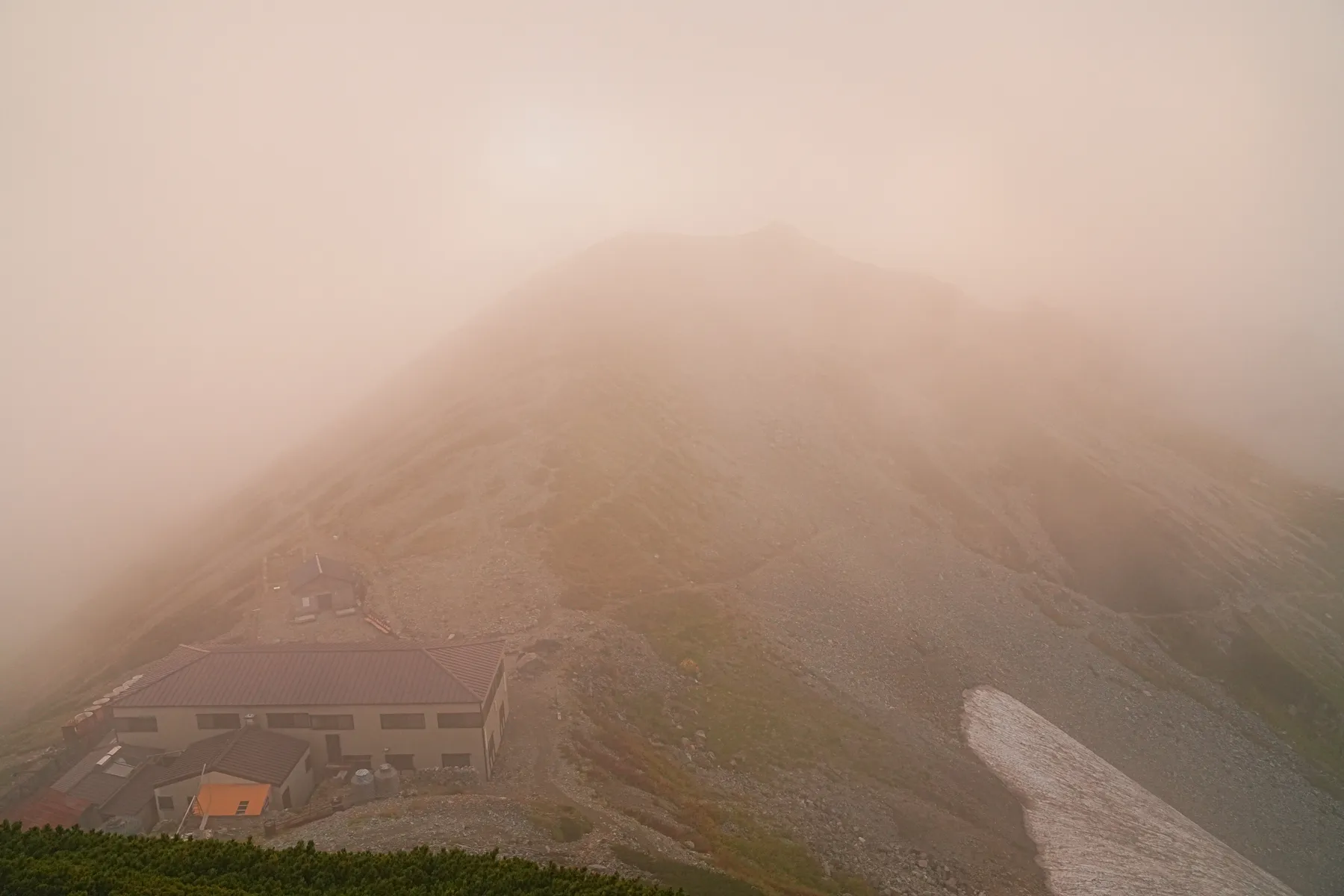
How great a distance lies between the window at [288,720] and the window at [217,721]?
2.63 m

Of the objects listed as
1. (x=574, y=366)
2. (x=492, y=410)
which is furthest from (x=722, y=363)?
(x=492, y=410)

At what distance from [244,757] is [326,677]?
7.57 meters

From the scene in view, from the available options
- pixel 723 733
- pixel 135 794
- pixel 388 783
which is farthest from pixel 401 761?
pixel 723 733

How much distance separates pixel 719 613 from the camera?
9156cm

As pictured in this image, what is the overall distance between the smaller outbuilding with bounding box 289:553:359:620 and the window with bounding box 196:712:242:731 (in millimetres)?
25342

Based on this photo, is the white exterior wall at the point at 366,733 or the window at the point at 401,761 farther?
the window at the point at 401,761

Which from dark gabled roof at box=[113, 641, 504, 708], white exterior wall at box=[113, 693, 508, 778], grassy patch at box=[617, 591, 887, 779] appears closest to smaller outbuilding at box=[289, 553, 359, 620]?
dark gabled roof at box=[113, 641, 504, 708]

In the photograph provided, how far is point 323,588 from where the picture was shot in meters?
87.4

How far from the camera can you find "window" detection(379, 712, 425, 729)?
57.8m

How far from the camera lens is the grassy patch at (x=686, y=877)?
46.0 m

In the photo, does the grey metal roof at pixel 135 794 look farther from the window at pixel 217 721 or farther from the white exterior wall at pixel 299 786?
the white exterior wall at pixel 299 786

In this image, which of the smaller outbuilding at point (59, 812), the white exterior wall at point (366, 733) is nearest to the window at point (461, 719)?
the white exterior wall at point (366, 733)

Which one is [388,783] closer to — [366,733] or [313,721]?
[366,733]

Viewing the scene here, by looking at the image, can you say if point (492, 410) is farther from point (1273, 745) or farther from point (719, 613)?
point (1273, 745)
